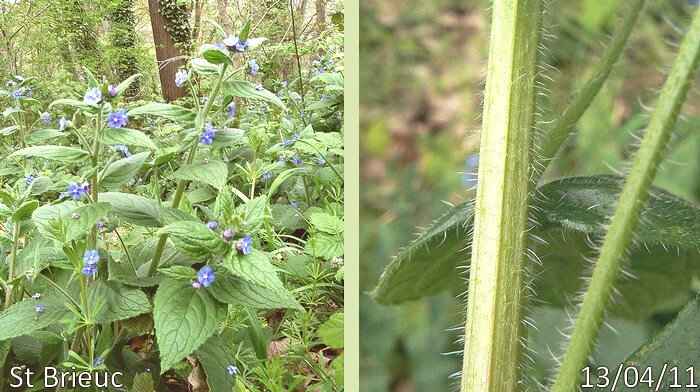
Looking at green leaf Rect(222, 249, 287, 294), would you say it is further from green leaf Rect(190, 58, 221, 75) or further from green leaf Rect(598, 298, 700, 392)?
green leaf Rect(598, 298, 700, 392)

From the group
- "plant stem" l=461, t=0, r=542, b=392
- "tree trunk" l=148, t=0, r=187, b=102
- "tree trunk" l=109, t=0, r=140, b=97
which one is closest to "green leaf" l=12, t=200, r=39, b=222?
"plant stem" l=461, t=0, r=542, b=392

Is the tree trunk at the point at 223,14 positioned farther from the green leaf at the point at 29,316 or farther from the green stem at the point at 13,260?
the green leaf at the point at 29,316

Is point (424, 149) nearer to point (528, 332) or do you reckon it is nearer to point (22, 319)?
point (528, 332)

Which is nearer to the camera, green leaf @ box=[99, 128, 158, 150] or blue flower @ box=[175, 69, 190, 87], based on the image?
green leaf @ box=[99, 128, 158, 150]

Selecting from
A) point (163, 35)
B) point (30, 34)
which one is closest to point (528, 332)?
point (163, 35)

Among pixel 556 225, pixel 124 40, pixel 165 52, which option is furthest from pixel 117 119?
pixel 124 40

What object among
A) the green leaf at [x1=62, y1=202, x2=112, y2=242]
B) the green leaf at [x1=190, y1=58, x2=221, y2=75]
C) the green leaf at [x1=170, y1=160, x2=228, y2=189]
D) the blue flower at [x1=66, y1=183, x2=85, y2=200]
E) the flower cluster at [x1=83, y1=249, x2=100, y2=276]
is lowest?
the flower cluster at [x1=83, y1=249, x2=100, y2=276]

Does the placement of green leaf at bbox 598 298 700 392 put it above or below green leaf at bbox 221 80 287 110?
below
